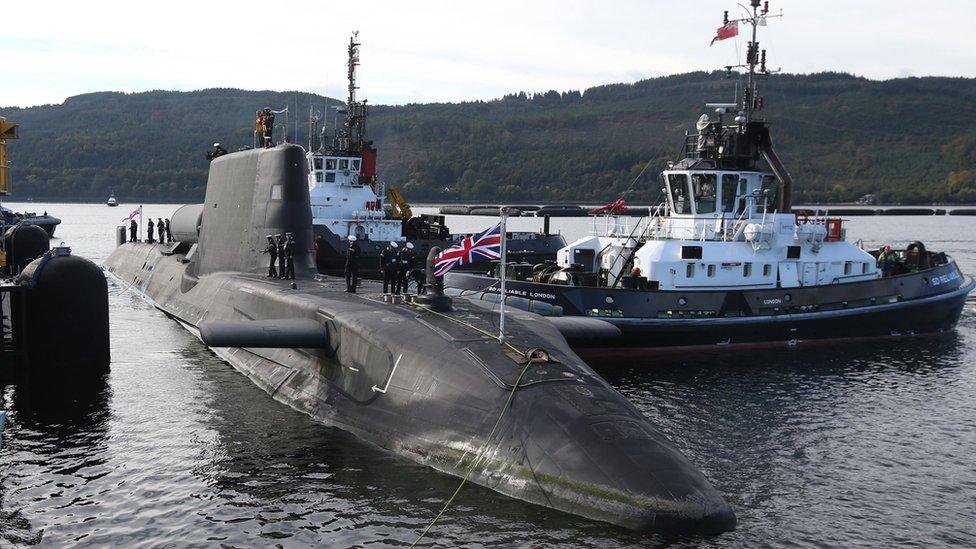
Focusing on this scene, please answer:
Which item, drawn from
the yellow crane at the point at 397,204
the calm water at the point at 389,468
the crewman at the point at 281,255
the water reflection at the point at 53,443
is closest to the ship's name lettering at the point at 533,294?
the calm water at the point at 389,468

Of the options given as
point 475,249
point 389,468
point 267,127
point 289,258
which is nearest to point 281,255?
point 289,258

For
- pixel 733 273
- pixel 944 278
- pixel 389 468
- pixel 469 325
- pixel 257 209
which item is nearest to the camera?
pixel 389 468

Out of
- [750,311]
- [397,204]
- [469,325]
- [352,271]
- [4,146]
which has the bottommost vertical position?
[750,311]

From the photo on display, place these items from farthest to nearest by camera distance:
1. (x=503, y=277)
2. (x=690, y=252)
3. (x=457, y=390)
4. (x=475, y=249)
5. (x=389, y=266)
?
(x=690, y=252) < (x=389, y=266) < (x=475, y=249) < (x=503, y=277) < (x=457, y=390)

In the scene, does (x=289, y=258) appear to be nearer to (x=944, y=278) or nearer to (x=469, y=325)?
(x=469, y=325)

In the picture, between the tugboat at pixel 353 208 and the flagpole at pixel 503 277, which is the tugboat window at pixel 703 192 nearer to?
the flagpole at pixel 503 277

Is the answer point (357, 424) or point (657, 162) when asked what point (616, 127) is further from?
point (357, 424)

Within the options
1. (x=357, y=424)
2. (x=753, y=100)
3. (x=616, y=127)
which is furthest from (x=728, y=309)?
(x=616, y=127)

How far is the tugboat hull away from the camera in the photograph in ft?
90.5

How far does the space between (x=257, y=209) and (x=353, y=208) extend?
924 inches

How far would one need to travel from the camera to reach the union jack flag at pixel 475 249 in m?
16.8

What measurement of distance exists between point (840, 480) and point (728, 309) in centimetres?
1305

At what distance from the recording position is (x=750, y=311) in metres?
28.8

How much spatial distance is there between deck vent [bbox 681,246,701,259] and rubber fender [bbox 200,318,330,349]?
46.6 feet
